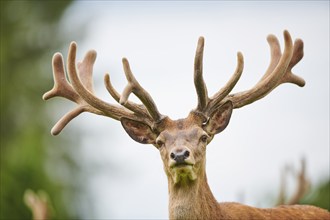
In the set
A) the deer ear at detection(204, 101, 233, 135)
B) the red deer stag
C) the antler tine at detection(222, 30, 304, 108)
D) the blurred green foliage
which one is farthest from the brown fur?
the blurred green foliage

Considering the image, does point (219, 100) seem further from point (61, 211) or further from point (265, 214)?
point (61, 211)

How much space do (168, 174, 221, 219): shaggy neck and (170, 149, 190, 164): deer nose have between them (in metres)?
0.38

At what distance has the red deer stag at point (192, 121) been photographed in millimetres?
12898

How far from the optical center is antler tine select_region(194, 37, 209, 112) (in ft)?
42.5

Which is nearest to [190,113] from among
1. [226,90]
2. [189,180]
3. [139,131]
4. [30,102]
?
[226,90]

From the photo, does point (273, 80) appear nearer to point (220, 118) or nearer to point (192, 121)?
point (220, 118)

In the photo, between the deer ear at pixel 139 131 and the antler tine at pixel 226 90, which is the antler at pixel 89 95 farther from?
the antler tine at pixel 226 90

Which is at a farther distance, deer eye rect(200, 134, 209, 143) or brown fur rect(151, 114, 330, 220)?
deer eye rect(200, 134, 209, 143)

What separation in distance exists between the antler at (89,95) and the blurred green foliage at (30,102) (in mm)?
15690

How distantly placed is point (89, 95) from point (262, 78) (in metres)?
1.79

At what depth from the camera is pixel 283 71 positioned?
45.9 ft

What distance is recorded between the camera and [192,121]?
43.3ft

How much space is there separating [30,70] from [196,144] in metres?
36.7

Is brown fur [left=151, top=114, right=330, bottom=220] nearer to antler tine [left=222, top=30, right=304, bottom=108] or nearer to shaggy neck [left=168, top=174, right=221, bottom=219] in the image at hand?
shaggy neck [left=168, top=174, right=221, bottom=219]
